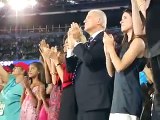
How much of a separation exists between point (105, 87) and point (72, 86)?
38cm

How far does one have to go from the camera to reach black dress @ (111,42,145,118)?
235 centimetres

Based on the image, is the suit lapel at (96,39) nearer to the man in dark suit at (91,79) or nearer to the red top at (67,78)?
the man in dark suit at (91,79)

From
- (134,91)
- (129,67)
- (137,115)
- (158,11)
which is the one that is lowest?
(137,115)

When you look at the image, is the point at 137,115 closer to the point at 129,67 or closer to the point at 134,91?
the point at 134,91

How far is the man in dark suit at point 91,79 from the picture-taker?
2734mm

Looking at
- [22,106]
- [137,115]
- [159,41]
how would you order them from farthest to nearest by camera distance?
[22,106] < [137,115] < [159,41]

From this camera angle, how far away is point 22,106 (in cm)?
406

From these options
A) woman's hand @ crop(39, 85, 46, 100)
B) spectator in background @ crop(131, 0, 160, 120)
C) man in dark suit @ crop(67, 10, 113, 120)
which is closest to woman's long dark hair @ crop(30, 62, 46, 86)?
woman's hand @ crop(39, 85, 46, 100)

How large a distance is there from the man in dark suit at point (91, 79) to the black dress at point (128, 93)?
0.33m

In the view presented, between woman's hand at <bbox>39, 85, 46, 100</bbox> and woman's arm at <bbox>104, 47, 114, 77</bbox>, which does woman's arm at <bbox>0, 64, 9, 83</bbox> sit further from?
woman's arm at <bbox>104, 47, 114, 77</bbox>

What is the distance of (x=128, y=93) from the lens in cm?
237

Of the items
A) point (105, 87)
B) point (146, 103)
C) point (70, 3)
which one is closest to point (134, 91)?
point (146, 103)

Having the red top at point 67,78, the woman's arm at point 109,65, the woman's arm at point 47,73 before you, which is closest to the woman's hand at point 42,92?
the woman's arm at point 47,73

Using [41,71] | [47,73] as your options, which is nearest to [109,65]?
[47,73]
